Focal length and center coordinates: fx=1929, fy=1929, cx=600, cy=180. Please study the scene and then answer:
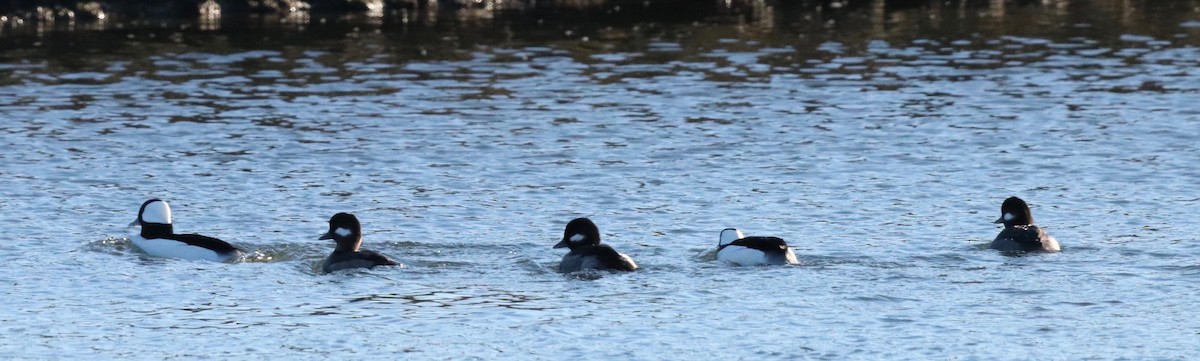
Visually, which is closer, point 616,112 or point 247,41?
point 616,112

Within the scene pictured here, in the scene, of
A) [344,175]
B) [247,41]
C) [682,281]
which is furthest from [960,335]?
[247,41]

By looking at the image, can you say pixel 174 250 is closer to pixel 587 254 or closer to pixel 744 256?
pixel 587 254

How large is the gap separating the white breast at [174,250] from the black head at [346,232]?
1.06 m

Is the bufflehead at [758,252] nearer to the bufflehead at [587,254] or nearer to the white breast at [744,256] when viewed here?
the white breast at [744,256]

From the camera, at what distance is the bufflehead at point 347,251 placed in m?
18.2

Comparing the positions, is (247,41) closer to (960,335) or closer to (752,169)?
(752,169)

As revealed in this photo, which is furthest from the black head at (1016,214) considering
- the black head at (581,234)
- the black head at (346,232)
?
the black head at (346,232)

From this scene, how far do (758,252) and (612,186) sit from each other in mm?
6204

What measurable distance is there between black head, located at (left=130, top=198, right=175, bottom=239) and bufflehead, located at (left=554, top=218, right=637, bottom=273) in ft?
13.8

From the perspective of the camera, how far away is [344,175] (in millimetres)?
25344

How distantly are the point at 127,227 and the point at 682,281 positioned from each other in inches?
269

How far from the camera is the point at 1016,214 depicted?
19.7 meters

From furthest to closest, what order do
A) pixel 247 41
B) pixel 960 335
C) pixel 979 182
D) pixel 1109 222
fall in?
pixel 247 41
pixel 979 182
pixel 1109 222
pixel 960 335

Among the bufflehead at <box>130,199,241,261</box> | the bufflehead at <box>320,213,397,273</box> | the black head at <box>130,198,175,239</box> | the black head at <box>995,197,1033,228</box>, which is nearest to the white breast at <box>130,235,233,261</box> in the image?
the bufflehead at <box>130,199,241,261</box>
